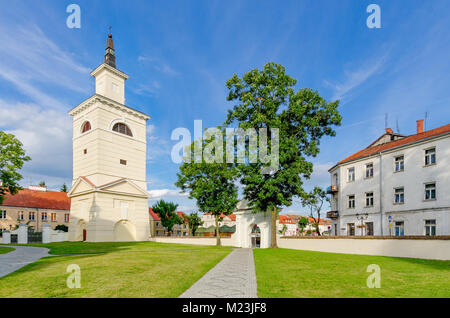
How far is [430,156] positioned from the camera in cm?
2800

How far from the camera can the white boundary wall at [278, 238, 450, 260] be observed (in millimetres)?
17914

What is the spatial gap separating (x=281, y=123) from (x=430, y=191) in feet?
49.3

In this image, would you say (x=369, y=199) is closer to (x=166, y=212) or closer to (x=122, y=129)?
(x=122, y=129)

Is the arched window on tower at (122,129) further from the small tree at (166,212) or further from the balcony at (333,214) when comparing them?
the balcony at (333,214)

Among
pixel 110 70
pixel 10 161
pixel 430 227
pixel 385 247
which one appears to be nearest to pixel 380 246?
pixel 385 247

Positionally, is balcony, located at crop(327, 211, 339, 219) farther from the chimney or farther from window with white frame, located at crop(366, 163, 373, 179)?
the chimney

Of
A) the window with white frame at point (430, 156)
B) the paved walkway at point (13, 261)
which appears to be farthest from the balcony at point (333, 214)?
the paved walkway at point (13, 261)

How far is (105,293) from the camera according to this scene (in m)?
7.26

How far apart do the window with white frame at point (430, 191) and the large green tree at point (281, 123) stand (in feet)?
32.7

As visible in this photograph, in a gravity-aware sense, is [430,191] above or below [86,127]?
below

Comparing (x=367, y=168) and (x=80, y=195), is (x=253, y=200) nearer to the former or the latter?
(x=367, y=168)

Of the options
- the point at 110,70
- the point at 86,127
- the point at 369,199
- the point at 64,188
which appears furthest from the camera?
the point at 64,188
